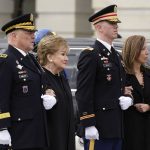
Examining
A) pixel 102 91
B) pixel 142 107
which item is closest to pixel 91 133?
pixel 102 91

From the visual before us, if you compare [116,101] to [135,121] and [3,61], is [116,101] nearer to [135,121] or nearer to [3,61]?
[135,121]

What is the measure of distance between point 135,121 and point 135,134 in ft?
0.38

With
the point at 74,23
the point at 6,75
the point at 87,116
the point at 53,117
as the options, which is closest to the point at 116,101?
the point at 87,116

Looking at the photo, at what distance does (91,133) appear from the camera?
5.98 metres

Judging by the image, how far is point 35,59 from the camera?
5691mm

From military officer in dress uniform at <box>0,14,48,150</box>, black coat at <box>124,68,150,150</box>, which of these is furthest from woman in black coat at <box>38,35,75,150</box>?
black coat at <box>124,68,150,150</box>

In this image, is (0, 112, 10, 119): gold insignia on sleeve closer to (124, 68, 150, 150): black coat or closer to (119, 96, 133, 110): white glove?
(119, 96, 133, 110): white glove

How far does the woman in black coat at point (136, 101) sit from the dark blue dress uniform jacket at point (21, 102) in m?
1.23

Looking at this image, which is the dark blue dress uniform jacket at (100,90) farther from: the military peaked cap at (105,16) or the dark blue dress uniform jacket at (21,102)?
the dark blue dress uniform jacket at (21,102)

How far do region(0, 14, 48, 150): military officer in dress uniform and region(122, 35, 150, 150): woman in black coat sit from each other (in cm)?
119

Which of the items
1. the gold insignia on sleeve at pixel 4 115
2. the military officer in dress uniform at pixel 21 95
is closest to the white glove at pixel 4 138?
the military officer in dress uniform at pixel 21 95

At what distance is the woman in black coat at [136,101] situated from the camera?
6516 mm

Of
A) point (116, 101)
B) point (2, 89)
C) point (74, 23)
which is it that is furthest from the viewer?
A: point (74, 23)

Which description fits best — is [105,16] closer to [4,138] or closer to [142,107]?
[142,107]
